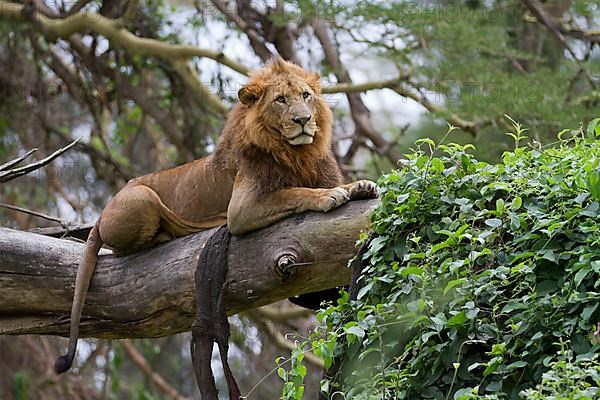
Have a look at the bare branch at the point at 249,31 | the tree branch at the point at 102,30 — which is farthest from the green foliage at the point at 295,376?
the bare branch at the point at 249,31

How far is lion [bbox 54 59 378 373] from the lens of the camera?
15.4 feet

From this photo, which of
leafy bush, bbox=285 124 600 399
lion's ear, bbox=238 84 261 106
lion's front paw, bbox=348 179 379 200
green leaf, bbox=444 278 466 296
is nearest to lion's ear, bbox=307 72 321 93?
lion's ear, bbox=238 84 261 106

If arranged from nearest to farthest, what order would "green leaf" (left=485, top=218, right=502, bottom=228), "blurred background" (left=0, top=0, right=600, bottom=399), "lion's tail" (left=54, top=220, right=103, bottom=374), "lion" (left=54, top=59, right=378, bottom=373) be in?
"green leaf" (left=485, top=218, right=502, bottom=228), "lion" (left=54, top=59, right=378, bottom=373), "lion's tail" (left=54, top=220, right=103, bottom=374), "blurred background" (left=0, top=0, right=600, bottom=399)

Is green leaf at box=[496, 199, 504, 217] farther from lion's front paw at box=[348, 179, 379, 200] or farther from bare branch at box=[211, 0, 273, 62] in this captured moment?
bare branch at box=[211, 0, 273, 62]

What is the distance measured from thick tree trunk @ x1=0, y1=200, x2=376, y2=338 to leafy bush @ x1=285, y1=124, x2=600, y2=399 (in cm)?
77

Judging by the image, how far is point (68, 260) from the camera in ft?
16.9

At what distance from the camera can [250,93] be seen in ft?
16.4

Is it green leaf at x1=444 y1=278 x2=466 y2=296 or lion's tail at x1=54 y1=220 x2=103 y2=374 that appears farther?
lion's tail at x1=54 y1=220 x2=103 y2=374

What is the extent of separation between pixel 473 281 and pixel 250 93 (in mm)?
2077

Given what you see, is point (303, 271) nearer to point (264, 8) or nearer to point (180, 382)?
point (264, 8)

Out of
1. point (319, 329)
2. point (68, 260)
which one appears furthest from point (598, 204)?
point (68, 260)

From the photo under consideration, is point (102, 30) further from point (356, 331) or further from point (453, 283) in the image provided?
point (453, 283)

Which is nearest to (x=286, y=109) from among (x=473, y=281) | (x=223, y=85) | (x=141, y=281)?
(x=141, y=281)

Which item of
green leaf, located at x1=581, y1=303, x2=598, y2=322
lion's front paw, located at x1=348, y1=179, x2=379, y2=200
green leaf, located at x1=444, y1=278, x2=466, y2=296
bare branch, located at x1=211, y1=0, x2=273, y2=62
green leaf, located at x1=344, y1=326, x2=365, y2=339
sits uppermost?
bare branch, located at x1=211, y1=0, x2=273, y2=62
